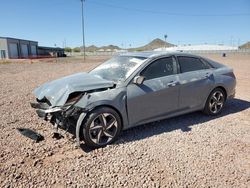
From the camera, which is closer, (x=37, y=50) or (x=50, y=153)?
(x=50, y=153)

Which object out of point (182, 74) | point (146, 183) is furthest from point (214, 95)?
point (146, 183)

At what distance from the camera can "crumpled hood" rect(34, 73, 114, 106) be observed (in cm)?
369

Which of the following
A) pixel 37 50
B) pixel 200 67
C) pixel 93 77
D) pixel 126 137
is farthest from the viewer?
pixel 37 50

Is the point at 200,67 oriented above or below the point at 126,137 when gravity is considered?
above

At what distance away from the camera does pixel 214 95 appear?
515cm

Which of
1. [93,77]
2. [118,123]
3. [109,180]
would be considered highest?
[93,77]

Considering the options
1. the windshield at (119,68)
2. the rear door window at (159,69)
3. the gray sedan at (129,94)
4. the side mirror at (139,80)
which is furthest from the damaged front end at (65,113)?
the rear door window at (159,69)

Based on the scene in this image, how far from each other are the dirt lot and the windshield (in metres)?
1.13

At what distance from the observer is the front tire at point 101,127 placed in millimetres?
3539

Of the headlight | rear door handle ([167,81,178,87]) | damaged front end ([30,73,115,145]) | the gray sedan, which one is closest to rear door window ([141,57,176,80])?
the gray sedan

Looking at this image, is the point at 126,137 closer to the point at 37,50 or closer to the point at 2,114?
the point at 2,114

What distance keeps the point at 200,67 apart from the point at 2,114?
4.83 meters

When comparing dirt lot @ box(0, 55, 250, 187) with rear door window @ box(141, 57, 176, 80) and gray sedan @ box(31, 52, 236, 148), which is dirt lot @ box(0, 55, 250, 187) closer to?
gray sedan @ box(31, 52, 236, 148)

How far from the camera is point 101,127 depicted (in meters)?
3.67
